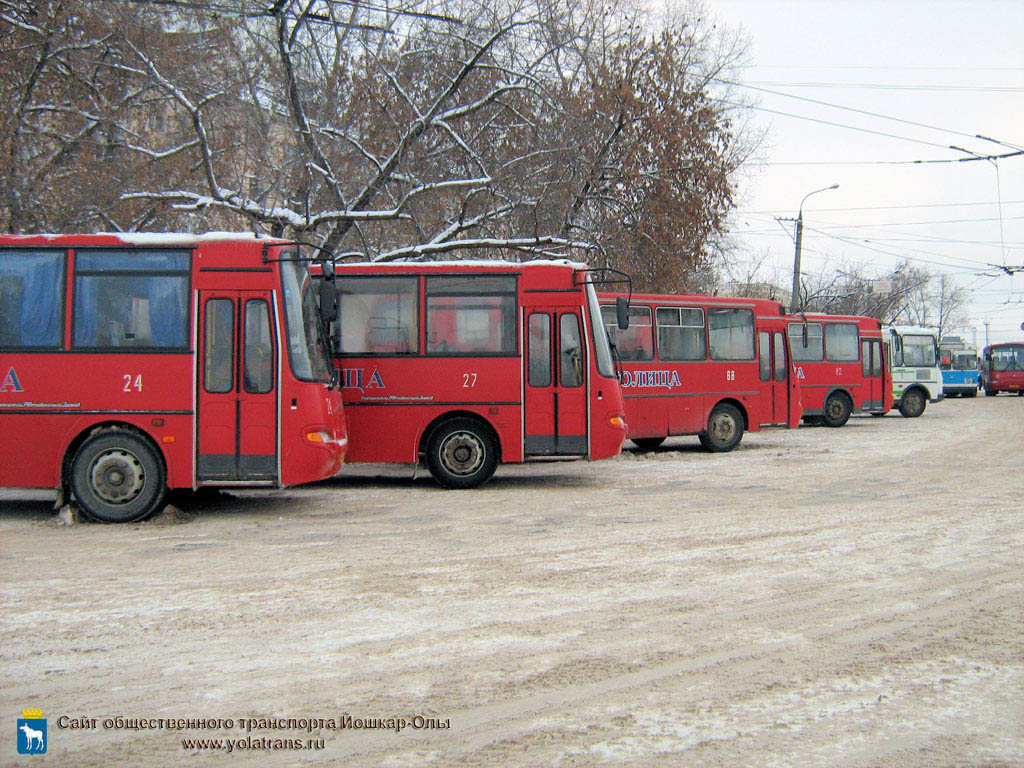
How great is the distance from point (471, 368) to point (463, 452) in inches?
43.8

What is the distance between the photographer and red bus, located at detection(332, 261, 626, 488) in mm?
12773

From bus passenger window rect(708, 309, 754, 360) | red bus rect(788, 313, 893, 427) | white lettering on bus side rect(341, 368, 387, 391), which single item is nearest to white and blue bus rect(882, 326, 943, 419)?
red bus rect(788, 313, 893, 427)

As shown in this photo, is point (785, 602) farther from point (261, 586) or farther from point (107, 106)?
point (107, 106)

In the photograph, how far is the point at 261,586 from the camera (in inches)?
270

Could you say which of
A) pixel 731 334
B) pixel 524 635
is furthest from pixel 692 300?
pixel 524 635

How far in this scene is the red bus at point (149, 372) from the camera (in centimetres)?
995

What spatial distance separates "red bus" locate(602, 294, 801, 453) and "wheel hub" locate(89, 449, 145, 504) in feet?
31.8

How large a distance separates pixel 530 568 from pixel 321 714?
10.9 ft

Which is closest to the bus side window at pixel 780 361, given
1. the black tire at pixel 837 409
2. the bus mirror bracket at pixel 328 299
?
the black tire at pixel 837 409

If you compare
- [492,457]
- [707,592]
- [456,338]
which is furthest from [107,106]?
[707,592]

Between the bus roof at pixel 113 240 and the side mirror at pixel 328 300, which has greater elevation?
the bus roof at pixel 113 240

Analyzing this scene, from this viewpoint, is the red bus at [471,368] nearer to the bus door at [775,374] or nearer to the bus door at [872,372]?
the bus door at [775,374]

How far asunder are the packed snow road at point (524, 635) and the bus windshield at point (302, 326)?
62.2 inches

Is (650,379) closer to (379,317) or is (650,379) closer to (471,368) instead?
(471,368)
